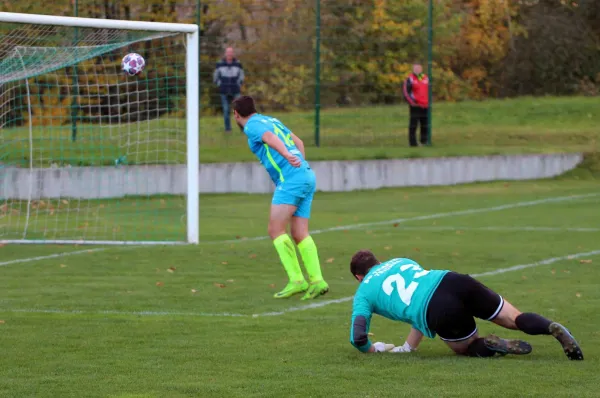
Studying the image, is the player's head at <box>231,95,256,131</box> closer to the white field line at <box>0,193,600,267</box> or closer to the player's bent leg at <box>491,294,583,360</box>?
the white field line at <box>0,193,600,267</box>

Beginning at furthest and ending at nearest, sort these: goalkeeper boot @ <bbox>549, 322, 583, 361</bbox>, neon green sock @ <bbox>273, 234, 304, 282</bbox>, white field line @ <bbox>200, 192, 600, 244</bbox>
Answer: white field line @ <bbox>200, 192, 600, 244</bbox>
neon green sock @ <bbox>273, 234, 304, 282</bbox>
goalkeeper boot @ <bbox>549, 322, 583, 361</bbox>

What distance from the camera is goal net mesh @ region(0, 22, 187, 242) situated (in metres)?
18.2

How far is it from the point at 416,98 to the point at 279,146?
15.0 meters

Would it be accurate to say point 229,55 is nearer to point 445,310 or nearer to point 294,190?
point 294,190

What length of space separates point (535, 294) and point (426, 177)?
12.6m

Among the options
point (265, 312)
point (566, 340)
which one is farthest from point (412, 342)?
point (265, 312)

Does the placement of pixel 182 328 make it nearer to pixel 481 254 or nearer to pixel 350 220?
pixel 481 254

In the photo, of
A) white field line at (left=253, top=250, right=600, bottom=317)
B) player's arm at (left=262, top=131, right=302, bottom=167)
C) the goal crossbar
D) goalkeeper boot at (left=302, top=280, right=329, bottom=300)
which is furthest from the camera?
the goal crossbar

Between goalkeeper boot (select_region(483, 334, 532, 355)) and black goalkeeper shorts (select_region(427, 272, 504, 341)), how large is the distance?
6.6 inches

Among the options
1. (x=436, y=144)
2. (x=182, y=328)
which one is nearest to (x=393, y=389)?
(x=182, y=328)

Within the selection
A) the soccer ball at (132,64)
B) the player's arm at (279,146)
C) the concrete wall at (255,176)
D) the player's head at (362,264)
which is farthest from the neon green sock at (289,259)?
the concrete wall at (255,176)

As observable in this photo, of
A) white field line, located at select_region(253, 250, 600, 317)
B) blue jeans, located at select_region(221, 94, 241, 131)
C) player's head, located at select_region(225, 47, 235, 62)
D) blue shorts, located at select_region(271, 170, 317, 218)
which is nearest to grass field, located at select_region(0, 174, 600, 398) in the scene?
white field line, located at select_region(253, 250, 600, 317)

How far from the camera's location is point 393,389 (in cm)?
639

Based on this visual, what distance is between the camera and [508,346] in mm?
7281
